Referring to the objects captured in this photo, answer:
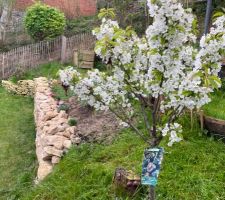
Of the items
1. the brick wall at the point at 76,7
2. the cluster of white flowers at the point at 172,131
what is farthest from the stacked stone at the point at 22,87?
the cluster of white flowers at the point at 172,131

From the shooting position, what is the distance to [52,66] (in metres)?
12.9

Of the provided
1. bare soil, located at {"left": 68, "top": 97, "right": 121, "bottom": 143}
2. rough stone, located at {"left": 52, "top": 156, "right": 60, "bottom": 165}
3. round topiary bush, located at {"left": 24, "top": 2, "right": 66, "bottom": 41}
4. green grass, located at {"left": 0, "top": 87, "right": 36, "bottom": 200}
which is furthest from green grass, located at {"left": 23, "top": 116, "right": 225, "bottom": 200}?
round topiary bush, located at {"left": 24, "top": 2, "right": 66, "bottom": 41}

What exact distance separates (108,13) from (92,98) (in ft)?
2.54

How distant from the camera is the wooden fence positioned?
13.0m

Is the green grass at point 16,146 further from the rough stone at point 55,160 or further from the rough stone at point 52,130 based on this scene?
the rough stone at point 52,130

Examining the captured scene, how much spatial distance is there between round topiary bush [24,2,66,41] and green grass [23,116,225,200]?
8.59 m

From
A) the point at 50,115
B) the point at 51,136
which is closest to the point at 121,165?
the point at 51,136

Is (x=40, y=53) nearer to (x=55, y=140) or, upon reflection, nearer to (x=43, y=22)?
(x=43, y=22)

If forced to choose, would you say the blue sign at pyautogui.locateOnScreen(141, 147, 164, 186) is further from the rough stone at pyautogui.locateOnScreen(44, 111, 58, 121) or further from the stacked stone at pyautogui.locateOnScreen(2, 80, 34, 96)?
the stacked stone at pyautogui.locateOnScreen(2, 80, 34, 96)

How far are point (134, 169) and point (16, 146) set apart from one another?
3494mm

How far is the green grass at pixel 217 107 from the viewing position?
5.94m

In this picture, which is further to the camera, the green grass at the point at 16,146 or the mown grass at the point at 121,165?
the green grass at the point at 16,146

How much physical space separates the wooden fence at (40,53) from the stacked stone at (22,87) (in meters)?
1.07

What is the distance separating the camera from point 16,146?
Result: 7.80 metres
